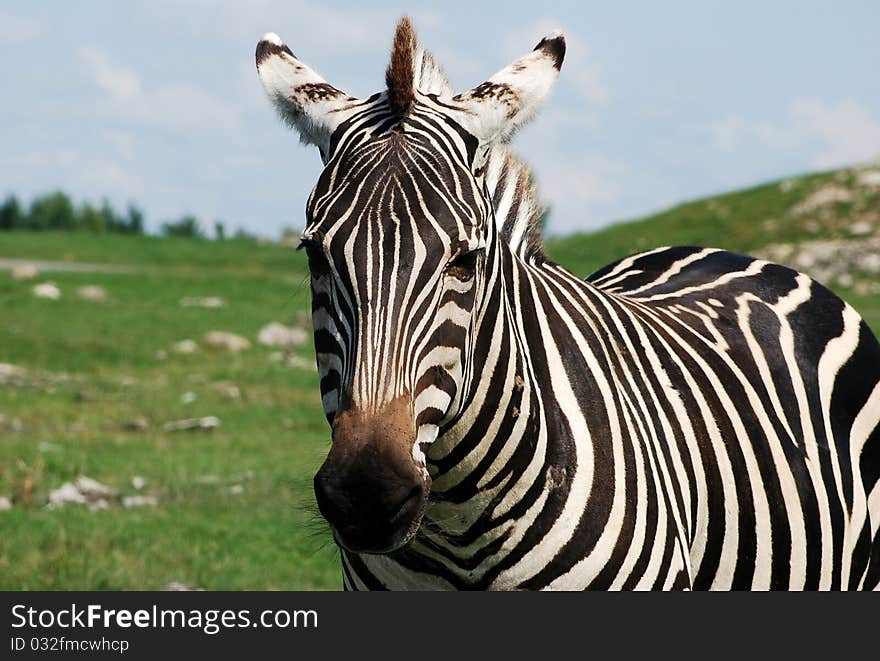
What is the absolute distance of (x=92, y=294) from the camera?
25.3 metres

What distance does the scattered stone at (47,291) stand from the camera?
963 inches

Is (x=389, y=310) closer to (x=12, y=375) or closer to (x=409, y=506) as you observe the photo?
(x=409, y=506)

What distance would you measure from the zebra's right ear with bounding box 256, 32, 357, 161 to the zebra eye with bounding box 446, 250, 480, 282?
23.2 inches

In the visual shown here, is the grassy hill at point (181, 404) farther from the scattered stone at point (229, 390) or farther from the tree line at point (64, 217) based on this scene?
the tree line at point (64, 217)

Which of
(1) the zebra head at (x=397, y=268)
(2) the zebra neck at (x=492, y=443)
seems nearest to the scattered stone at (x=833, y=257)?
→ (2) the zebra neck at (x=492, y=443)

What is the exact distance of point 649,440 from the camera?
3475mm

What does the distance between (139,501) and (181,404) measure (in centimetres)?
497

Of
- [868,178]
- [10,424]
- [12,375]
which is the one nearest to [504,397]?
[10,424]

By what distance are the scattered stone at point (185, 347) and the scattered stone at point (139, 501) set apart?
9619 mm

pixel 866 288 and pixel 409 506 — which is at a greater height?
pixel 866 288

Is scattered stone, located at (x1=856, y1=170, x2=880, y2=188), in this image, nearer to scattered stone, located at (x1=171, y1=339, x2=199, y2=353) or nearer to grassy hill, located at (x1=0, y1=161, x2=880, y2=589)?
grassy hill, located at (x1=0, y1=161, x2=880, y2=589)

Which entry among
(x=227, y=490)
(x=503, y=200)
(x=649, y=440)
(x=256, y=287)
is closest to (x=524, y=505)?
(x=649, y=440)

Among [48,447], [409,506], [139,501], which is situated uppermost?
[409,506]

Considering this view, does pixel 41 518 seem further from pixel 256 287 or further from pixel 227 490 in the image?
pixel 256 287
